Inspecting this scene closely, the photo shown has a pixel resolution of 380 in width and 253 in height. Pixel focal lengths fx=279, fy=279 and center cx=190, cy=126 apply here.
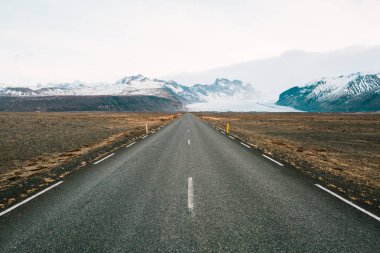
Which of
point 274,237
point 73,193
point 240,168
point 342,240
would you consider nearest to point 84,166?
point 73,193

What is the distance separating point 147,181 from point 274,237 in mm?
4914

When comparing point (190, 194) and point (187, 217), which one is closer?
point (187, 217)

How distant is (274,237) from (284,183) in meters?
4.13

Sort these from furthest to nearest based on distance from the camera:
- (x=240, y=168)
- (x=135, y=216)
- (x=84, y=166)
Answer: (x=84, y=166) < (x=240, y=168) < (x=135, y=216)

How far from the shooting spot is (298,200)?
7297 mm

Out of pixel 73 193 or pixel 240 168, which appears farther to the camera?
pixel 240 168

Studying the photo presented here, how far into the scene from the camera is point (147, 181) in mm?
9094

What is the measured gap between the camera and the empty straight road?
195 inches

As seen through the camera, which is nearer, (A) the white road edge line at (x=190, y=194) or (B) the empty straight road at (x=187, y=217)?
(B) the empty straight road at (x=187, y=217)

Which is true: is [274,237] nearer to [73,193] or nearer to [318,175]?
[73,193]

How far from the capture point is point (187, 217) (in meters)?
6.08

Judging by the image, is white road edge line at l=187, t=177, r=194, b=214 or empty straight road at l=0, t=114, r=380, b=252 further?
white road edge line at l=187, t=177, r=194, b=214

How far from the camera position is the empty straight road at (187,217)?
495cm

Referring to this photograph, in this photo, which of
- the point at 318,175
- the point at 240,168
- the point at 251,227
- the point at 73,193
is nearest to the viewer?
the point at 251,227
